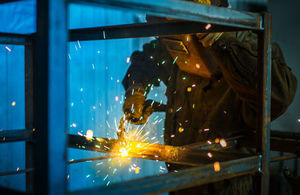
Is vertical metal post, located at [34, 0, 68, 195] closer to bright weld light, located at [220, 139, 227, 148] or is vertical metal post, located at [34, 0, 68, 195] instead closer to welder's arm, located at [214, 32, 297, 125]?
welder's arm, located at [214, 32, 297, 125]

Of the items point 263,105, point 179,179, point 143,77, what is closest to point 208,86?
point 143,77

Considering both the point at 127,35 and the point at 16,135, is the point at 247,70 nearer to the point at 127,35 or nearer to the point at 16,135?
the point at 127,35

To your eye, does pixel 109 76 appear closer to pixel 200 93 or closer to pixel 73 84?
pixel 73 84

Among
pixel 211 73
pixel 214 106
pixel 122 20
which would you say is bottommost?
pixel 214 106

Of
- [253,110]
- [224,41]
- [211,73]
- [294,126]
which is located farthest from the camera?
[294,126]

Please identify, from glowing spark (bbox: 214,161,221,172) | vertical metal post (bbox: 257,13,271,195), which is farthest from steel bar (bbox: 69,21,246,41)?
glowing spark (bbox: 214,161,221,172)

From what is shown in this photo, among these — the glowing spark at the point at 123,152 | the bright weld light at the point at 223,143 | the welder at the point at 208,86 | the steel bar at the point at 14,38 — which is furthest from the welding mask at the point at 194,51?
the steel bar at the point at 14,38

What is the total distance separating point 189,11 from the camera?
92 cm

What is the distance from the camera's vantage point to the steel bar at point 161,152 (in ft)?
4.63

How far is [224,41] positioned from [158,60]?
117cm

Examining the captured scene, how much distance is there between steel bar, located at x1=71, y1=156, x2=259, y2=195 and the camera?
2.55ft

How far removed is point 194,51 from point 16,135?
41.7 inches

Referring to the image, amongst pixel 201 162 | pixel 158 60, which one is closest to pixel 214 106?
pixel 158 60

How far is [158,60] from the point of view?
9.19 feet
